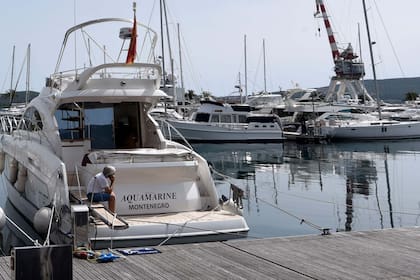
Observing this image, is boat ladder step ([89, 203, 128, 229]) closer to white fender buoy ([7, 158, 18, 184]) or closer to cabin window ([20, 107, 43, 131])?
cabin window ([20, 107, 43, 131])

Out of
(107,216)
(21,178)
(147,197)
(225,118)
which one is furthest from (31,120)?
(225,118)

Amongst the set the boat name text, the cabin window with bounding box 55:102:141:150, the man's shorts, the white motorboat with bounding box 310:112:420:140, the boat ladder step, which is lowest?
the white motorboat with bounding box 310:112:420:140

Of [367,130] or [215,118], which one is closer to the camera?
[367,130]

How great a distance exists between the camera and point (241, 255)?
30.9ft

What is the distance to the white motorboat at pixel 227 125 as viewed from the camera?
165 ft

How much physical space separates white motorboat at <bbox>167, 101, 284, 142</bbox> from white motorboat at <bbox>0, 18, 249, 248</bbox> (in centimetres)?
3300

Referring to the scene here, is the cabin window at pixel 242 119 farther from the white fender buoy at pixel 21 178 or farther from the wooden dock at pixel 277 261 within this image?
the wooden dock at pixel 277 261

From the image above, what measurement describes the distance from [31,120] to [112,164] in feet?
14.3

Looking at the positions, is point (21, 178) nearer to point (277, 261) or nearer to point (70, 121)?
point (70, 121)

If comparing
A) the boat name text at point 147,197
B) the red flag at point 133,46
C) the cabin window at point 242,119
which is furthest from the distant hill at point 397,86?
the boat name text at point 147,197

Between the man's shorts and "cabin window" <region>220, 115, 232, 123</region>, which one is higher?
"cabin window" <region>220, 115, 232, 123</region>

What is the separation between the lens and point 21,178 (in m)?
16.0

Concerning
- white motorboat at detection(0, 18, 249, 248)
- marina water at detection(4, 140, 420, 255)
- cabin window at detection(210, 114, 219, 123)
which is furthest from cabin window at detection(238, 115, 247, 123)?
white motorboat at detection(0, 18, 249, 248)

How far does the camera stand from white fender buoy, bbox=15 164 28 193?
A: 52.2 feet
